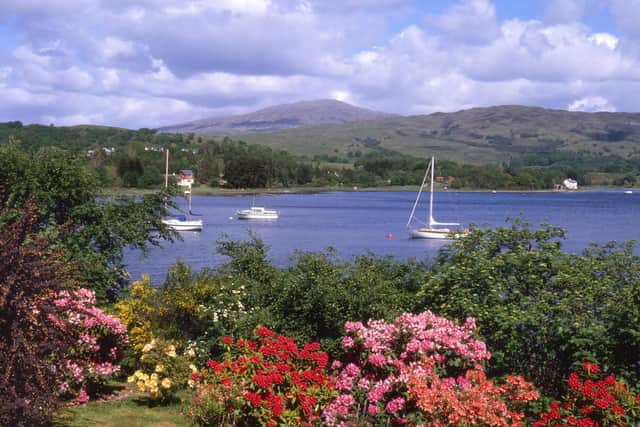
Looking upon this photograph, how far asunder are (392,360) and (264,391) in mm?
1558

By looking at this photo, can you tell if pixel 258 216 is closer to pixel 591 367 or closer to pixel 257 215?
pixel 257 215

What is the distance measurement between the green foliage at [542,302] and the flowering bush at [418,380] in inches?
28.8

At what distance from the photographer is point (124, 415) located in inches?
405

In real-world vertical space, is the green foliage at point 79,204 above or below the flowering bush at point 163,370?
above

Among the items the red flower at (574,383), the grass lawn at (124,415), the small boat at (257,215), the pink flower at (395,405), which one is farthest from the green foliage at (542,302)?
the small boat at (257,215)

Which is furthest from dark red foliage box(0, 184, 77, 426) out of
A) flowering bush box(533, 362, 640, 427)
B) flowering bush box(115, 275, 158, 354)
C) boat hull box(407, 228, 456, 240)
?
boat hull box(407, 228, 456, 240)

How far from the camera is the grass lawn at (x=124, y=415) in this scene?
379 inches

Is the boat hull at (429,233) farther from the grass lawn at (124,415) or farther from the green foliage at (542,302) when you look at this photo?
the grass lawn at (124,415)

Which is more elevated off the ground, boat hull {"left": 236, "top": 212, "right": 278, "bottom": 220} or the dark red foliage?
the dark red foliage

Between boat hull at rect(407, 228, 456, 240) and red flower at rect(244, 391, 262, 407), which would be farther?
boat hull at rect(407, 228, 456, 240)

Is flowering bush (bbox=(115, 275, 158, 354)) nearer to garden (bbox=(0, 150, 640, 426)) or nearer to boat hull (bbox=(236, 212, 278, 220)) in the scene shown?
garden (bbox=(0, 150, 640, 426))

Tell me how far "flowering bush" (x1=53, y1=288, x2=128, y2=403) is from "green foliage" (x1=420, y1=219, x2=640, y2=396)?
4996 mm

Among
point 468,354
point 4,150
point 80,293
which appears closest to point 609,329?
point 468,354

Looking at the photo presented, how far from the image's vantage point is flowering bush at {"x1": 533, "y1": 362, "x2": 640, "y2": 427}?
24.6 feet
